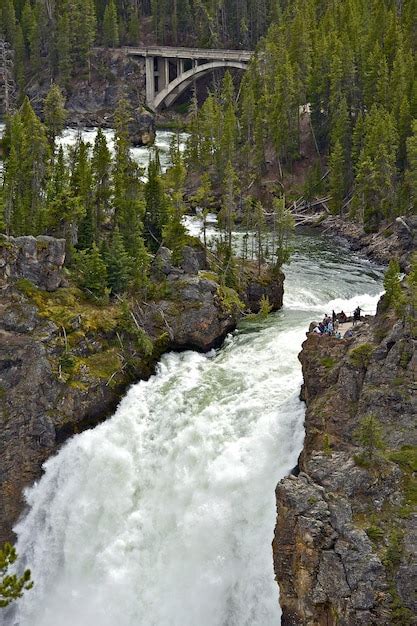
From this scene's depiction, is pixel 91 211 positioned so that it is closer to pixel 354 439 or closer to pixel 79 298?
pixel 79 298

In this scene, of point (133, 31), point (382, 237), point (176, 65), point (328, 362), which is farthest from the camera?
point (133, 31)

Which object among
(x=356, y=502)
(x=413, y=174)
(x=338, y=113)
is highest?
(x=338, y=113)

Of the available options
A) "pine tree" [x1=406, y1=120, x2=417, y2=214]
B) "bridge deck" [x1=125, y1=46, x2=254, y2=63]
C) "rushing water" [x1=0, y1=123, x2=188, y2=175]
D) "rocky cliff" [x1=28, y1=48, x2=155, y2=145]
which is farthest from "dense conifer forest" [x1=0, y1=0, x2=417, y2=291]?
"rushing water" [x1=0, y1=123, x2=188, y2=175]

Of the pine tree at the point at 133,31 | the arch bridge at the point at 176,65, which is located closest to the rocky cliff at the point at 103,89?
the arch bridge at the point at 176,65

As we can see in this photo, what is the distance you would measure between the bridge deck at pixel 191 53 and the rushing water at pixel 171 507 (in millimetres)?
114623

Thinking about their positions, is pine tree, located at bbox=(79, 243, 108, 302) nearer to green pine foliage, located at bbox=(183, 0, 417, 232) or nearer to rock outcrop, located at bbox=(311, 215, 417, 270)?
rock outcrop, located at bbox=(311, 215, 417, 270)

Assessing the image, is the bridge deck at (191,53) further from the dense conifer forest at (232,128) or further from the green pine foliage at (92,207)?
the green pine foliage at (92,207)

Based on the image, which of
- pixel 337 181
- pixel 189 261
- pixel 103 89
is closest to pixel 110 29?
pixel 103 89

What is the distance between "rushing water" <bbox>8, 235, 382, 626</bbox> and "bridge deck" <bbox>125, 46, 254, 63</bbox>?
115 meters

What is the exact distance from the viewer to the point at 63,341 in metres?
39.4

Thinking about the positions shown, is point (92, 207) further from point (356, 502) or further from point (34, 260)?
point (356, 502)

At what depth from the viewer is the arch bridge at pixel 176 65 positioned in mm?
143125

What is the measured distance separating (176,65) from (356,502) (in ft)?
464

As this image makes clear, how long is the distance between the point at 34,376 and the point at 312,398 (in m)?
14.6
